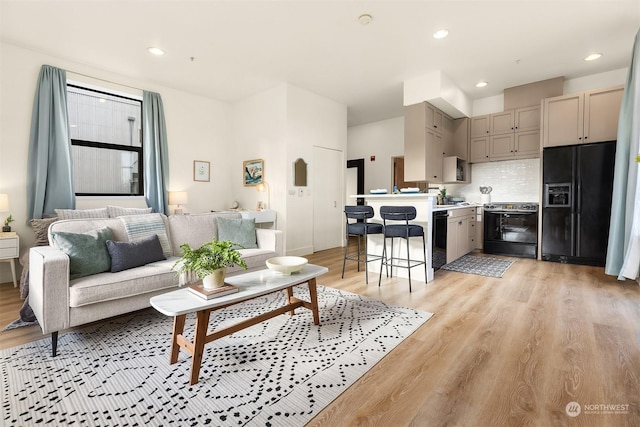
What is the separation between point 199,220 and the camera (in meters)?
3.36

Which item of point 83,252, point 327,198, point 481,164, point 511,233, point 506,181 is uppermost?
point 481,164

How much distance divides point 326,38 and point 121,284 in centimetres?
328

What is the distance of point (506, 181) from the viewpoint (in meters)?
5.49

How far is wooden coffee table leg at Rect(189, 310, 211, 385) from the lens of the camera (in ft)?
5.45

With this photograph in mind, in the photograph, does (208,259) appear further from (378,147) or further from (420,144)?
(378,147)

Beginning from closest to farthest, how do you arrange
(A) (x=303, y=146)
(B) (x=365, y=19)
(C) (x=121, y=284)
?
(C) (x=121, y=284) → (B) (x=365, y=19) → (A) (x=303, y=146)

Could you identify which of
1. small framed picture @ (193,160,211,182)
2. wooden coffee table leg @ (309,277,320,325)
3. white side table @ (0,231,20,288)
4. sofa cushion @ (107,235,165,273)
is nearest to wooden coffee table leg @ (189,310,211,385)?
wooden coffee table leg @ (309,277,320,325)

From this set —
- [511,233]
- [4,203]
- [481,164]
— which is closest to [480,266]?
[511,233]

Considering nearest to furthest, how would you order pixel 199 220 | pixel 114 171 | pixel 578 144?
pixel 199 220 → pixel 578 144 → pixel 114 171

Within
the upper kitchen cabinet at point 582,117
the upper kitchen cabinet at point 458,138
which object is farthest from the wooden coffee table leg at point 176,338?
the upper kitchen cabinet at point 582,117

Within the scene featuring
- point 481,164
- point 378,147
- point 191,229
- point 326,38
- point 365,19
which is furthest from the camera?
point 378,147

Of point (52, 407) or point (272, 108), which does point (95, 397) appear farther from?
point (272, 108)

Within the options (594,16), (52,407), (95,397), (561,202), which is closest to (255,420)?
(95,397)

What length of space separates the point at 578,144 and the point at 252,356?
204 inches
